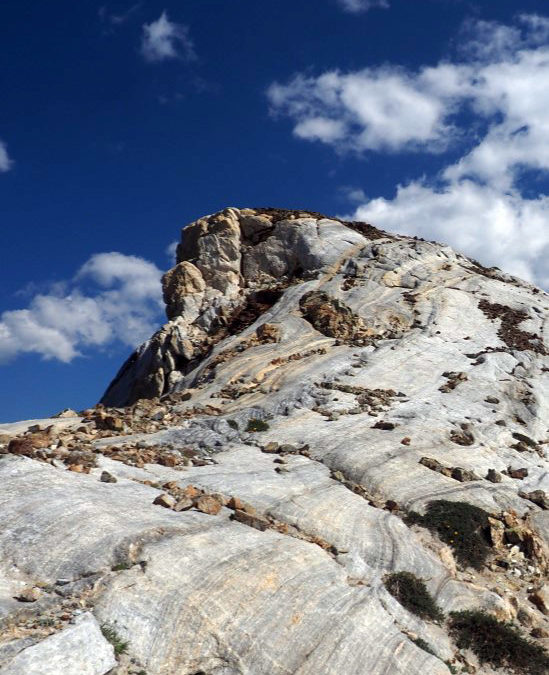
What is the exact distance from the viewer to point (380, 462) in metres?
27.9

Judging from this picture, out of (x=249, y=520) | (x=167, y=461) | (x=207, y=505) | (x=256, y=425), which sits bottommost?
(x=249, y=520)

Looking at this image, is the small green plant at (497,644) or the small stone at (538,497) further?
the small stone at (538,497)

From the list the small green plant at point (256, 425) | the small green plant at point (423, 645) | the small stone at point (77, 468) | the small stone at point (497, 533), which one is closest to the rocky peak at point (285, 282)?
the small green plant at point (256, 425)

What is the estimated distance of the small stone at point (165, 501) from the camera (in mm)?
20312

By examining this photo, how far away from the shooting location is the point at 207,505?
20.4 meters

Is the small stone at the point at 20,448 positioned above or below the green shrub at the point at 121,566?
above

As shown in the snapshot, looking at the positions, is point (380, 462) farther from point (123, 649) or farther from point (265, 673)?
point (123, 649)

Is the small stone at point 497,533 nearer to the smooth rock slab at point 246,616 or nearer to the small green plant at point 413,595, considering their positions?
the small green plant at point 413,595

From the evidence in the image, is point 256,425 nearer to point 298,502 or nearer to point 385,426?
point 385,426

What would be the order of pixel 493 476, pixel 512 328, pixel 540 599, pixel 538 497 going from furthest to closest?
pixel 512 328, pixel 493 476, pixel 538 497, pixel 540 599

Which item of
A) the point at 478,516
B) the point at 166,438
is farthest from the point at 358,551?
the point at 166,438

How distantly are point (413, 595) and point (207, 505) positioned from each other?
697 centimetres

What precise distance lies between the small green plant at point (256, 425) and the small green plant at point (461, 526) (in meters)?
9.85

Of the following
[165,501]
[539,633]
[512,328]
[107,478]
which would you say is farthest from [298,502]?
[512,328]
